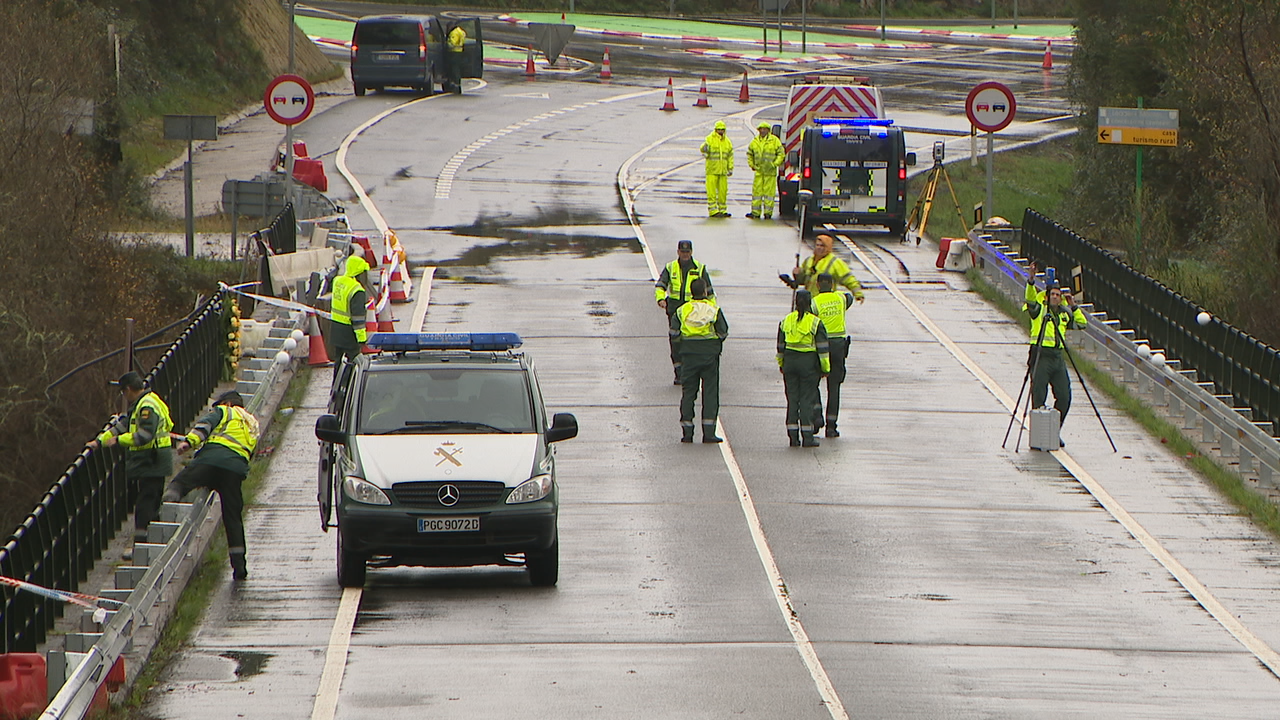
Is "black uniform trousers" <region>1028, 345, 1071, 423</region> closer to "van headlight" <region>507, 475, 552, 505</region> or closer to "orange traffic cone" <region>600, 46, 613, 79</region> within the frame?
"van headlight" <region>507, 475, 552, 505</region>

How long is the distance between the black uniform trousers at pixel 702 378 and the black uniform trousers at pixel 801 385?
2.36 feet

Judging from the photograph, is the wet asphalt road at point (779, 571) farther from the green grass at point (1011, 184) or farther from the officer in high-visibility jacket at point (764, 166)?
the green grass at point (1011, 184)

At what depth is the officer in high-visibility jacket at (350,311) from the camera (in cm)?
2014

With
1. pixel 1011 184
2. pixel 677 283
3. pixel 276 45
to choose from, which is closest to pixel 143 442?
pixel 677 283

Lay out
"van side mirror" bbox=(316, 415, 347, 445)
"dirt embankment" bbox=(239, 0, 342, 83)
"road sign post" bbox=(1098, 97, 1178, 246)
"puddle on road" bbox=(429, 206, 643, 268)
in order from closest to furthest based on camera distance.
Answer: "van side mirror" bbox=(316, 415, 347, 445), "road sign post" bbox=(1098, 97, 1178, 246), "puddle on road" bbox=(429, 206, 643, 268), "dirt embankment" bbox=(239, 0, 342, 83)

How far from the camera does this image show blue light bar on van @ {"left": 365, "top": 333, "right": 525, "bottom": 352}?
14586 millimetres

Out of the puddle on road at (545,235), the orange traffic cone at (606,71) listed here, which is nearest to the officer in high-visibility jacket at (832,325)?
the puddle on road at (545,235)

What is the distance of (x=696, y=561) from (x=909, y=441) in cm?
527

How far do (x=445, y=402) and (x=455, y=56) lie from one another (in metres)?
37.6

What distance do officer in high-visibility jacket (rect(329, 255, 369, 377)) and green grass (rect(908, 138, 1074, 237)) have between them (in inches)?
625

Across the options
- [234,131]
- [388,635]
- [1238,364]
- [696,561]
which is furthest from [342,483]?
[234,131]

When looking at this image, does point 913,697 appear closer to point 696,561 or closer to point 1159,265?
point 696,561

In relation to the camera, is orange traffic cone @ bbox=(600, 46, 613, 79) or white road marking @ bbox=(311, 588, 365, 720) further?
orange traffic cone @ bbox=(600, 46, 613, 79)

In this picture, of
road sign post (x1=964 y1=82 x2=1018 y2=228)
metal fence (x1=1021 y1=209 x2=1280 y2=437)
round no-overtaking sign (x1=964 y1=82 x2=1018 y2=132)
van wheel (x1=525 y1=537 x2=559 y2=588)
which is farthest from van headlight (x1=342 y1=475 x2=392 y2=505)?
round no-overtaking sign (x1=964 y1=82 x2=1018 y2=132)
